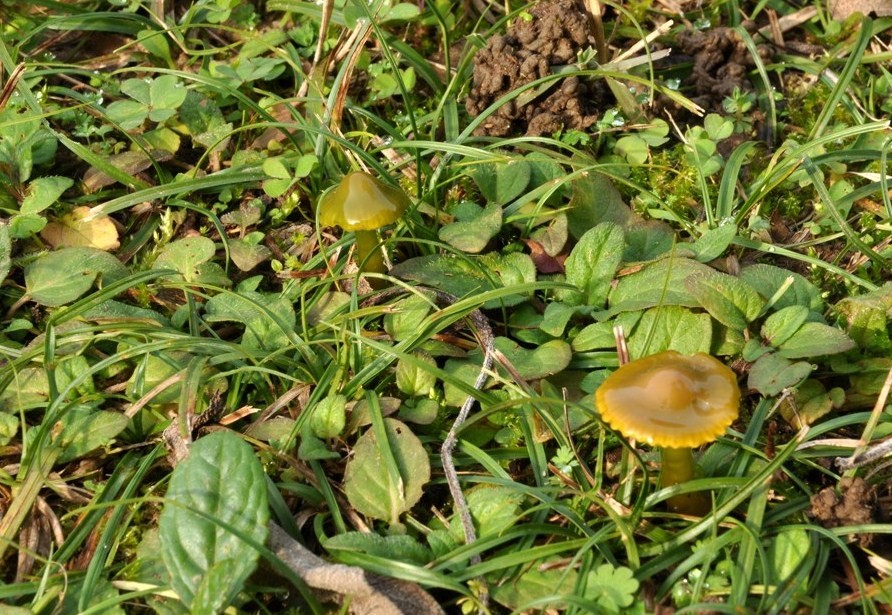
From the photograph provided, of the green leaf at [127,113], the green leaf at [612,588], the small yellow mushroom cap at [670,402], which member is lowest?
the green leaf at [612,588]

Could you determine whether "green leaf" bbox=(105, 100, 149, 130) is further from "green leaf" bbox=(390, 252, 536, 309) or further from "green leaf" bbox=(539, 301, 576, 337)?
"green leaf" bbox=(539, 301, 576, 337)

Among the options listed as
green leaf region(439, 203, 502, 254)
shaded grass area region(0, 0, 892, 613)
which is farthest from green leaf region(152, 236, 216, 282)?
green leaf region(439, 203, 502, 254)

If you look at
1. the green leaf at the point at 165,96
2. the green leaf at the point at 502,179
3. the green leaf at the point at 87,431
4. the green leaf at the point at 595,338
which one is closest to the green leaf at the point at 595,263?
the green leaf at the point at 595,338

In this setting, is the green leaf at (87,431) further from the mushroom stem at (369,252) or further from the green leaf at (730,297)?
the green leaf at (730,297)

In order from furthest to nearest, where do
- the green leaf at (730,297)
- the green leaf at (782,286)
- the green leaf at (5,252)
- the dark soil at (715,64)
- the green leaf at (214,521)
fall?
1. the dark soil at (715,64)
2. the green leaf at (5,252)
3. the green leaf at (782,286)
4. the green leaf at (730,297)
5. the green leaf at (214,521)

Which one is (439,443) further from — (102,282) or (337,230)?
(102,282)
